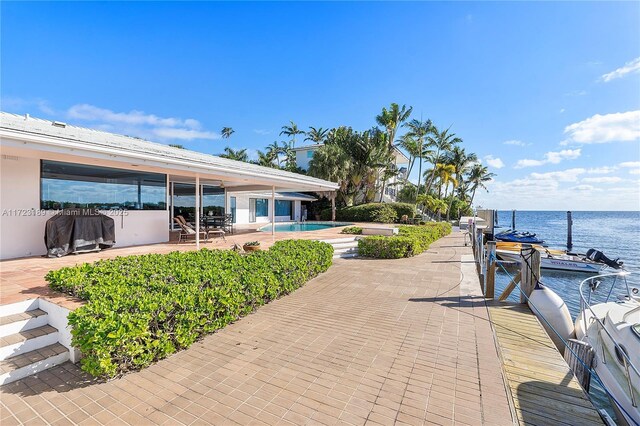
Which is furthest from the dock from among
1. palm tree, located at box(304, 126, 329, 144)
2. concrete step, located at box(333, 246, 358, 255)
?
palm tree, located at box(304, 126, 329, 144)

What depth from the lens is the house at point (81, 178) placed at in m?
5.99

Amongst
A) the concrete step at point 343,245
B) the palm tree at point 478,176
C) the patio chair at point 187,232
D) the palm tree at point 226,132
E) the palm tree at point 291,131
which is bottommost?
the concrete step at point 343,245

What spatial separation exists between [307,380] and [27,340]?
3.37m

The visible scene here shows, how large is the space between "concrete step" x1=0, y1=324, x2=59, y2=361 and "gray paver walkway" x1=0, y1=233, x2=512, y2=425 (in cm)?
50

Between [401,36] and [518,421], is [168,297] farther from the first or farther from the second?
[401,36]

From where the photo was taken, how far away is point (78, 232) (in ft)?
25.8

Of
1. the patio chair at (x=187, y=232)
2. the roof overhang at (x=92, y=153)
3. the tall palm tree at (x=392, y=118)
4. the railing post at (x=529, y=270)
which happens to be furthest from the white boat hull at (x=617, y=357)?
the tall palm tree at (x=392, y=118)

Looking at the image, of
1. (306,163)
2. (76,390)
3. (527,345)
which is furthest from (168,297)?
(306,163)

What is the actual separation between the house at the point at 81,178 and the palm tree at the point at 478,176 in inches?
1682

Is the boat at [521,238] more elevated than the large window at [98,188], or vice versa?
the large window at [98,188]

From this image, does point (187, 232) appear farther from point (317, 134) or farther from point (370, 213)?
point (317, 134)

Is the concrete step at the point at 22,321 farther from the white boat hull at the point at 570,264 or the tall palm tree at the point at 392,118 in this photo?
the tall palm tree at the point at 392,118

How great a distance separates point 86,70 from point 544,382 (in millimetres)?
21455

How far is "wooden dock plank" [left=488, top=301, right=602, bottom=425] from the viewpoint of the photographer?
8.91 feet
